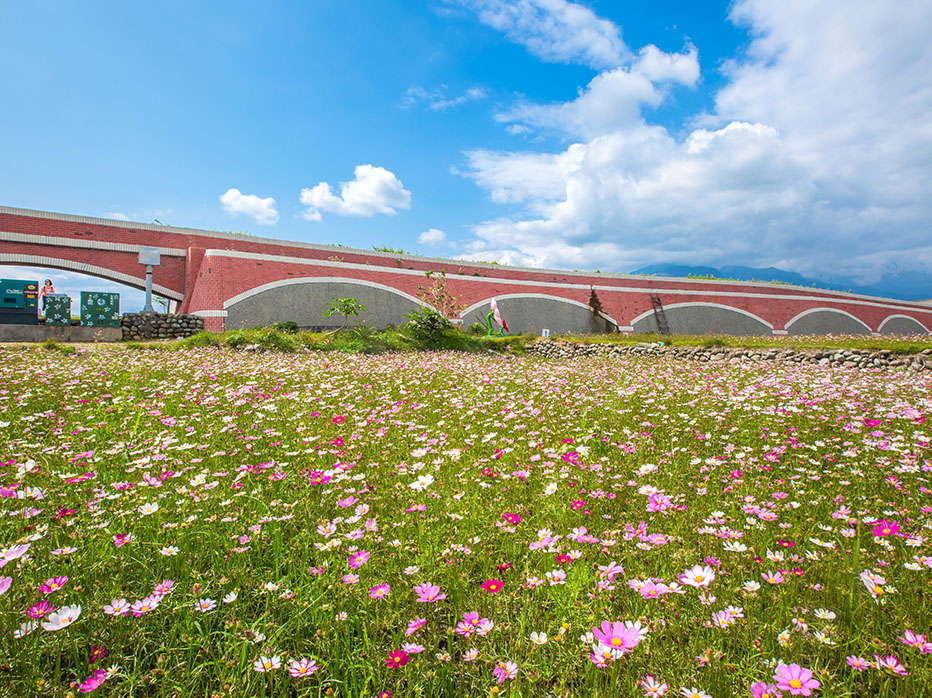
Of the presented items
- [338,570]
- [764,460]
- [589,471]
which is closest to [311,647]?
[338,570]

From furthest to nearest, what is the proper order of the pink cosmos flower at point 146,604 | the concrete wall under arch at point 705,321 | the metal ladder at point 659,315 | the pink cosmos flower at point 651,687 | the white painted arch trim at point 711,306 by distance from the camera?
1. the concrete wall under arch at point 705,321
2. the white painted arch trim at point 711,306
3. the metal ladder at point 659,315
4. the pink cosmos flower at point 146,604
5. the pink cosmos flower at point 651,687

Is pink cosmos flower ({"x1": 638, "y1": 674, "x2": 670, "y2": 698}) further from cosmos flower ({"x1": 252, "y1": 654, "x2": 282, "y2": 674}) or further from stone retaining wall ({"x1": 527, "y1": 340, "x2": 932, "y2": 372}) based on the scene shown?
stone retaining wall ({"x1": 527, "y1": 340, "x2": 932, "y2": 372})

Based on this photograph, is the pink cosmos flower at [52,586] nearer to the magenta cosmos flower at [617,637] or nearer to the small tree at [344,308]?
the magenta cosmos flower at [617,637]

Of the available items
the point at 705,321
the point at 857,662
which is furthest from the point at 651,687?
the point at 705,321

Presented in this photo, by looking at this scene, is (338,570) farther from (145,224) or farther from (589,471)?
(145,224)

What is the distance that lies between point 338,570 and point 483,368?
8721mm

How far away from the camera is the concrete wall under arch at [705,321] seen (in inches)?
1460

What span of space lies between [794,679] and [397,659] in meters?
1.33

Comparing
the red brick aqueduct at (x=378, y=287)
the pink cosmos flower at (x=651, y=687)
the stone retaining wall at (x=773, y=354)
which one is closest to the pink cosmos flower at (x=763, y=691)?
the pink cosmos flower at (x=651, y=687)

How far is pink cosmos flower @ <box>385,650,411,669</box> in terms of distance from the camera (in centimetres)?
168

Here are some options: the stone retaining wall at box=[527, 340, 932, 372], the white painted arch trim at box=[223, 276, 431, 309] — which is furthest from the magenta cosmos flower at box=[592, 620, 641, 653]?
the white painted arch trim at box=[223, 276, 431, 309]

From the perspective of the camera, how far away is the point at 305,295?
2639 centimetres

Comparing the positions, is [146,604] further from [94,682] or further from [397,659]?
[397,659]

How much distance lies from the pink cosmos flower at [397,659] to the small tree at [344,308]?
67.8 ft
